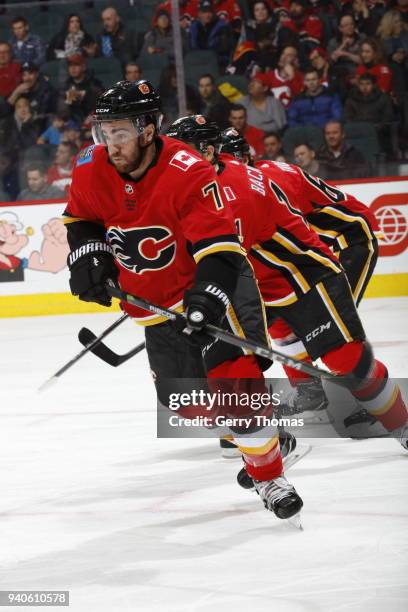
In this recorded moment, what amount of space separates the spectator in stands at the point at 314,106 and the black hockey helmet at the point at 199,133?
4300 millimetres

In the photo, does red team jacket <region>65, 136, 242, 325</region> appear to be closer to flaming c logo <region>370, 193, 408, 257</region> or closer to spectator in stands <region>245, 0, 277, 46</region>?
flaming c logo <region>370, 193, 408, 257</region>

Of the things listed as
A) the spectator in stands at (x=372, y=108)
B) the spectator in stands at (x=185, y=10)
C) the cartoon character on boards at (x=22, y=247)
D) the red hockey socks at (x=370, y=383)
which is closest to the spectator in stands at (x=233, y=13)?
the spectator in stands at (x=185, y=10)

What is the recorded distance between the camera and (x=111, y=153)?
281 centimetres

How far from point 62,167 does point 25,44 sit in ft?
3.49

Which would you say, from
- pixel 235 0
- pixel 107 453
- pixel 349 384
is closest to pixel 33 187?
pixel 235 0

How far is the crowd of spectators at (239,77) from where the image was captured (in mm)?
7855

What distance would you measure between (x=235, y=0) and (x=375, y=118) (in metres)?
1.47

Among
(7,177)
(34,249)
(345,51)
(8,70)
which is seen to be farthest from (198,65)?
(34,249)

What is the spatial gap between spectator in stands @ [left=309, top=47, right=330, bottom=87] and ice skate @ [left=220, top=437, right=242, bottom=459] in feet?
15.8

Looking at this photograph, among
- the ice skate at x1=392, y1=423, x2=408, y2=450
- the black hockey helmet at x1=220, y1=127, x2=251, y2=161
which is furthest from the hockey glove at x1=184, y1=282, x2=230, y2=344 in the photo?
the black hockey helmet at x1=220, y1=127, x2=251, y2=161

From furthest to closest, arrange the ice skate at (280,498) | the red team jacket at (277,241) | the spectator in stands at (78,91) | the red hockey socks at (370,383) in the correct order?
the spectator in stands at (78,91), the red team jacket at (277,241), the red hockey socks at (370,383), the ice skate at (280,498)

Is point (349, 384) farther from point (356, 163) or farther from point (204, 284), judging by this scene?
point (356, 163)

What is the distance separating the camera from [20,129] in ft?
26.6

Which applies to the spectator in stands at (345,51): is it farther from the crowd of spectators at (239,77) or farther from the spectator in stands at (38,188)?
the spectator in stands at (38,188)
